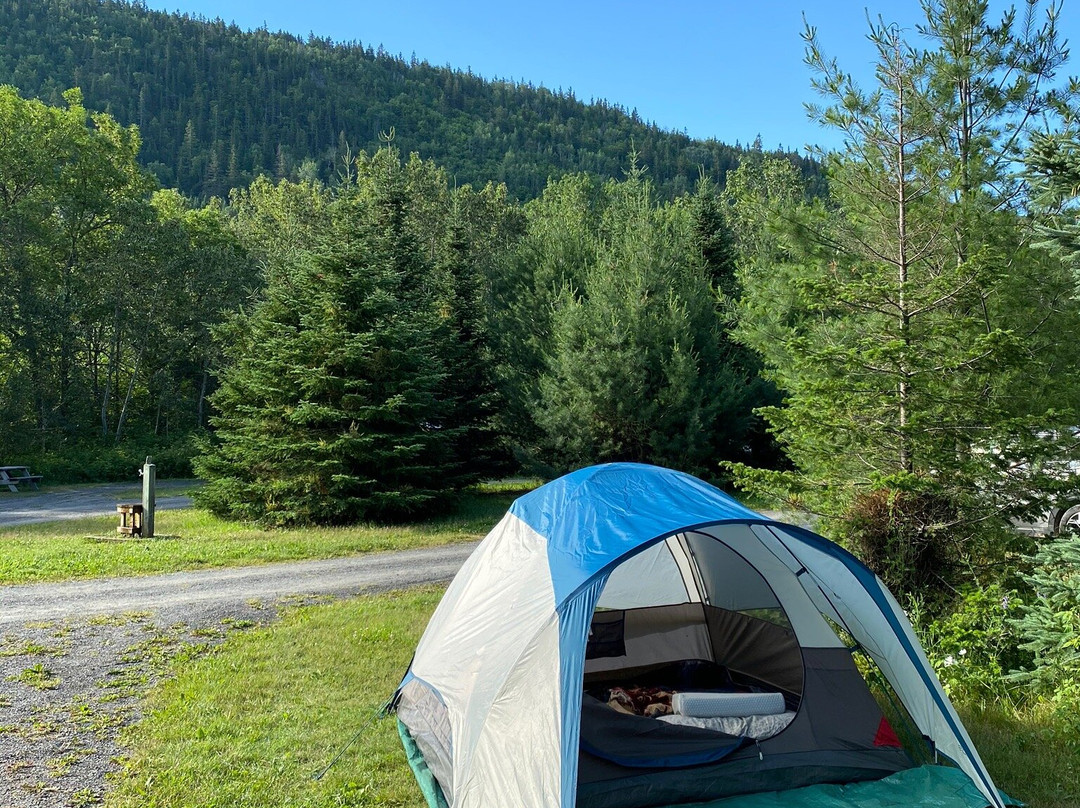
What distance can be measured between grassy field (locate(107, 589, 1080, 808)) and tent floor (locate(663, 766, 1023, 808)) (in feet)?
1.09

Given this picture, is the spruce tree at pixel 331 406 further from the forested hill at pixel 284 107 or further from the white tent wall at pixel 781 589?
the forested hill at pixel 284 107

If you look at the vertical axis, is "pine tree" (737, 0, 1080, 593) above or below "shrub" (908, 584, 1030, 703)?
above

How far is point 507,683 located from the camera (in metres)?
3.96

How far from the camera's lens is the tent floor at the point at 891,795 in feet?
13.3

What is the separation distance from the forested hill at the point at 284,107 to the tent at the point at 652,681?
8412 cm

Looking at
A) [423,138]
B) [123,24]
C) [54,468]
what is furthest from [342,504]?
[123,24]

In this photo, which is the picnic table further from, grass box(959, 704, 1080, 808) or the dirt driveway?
grass box(959, 704, 1080, 808)

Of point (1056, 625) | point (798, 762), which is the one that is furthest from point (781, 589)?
point (1056, 625)

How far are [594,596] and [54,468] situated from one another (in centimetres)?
2484

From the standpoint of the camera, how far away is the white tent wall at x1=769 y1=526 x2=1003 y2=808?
427 cm

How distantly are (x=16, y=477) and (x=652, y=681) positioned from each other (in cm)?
2297

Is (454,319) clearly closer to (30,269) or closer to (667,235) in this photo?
(667,235)

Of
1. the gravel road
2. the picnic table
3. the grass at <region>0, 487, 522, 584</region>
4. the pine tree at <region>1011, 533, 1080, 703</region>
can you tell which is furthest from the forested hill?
the pine tree at <region>1011, 533, 1080, 703</region>

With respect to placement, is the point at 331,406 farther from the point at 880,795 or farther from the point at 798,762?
the point at 880,795
